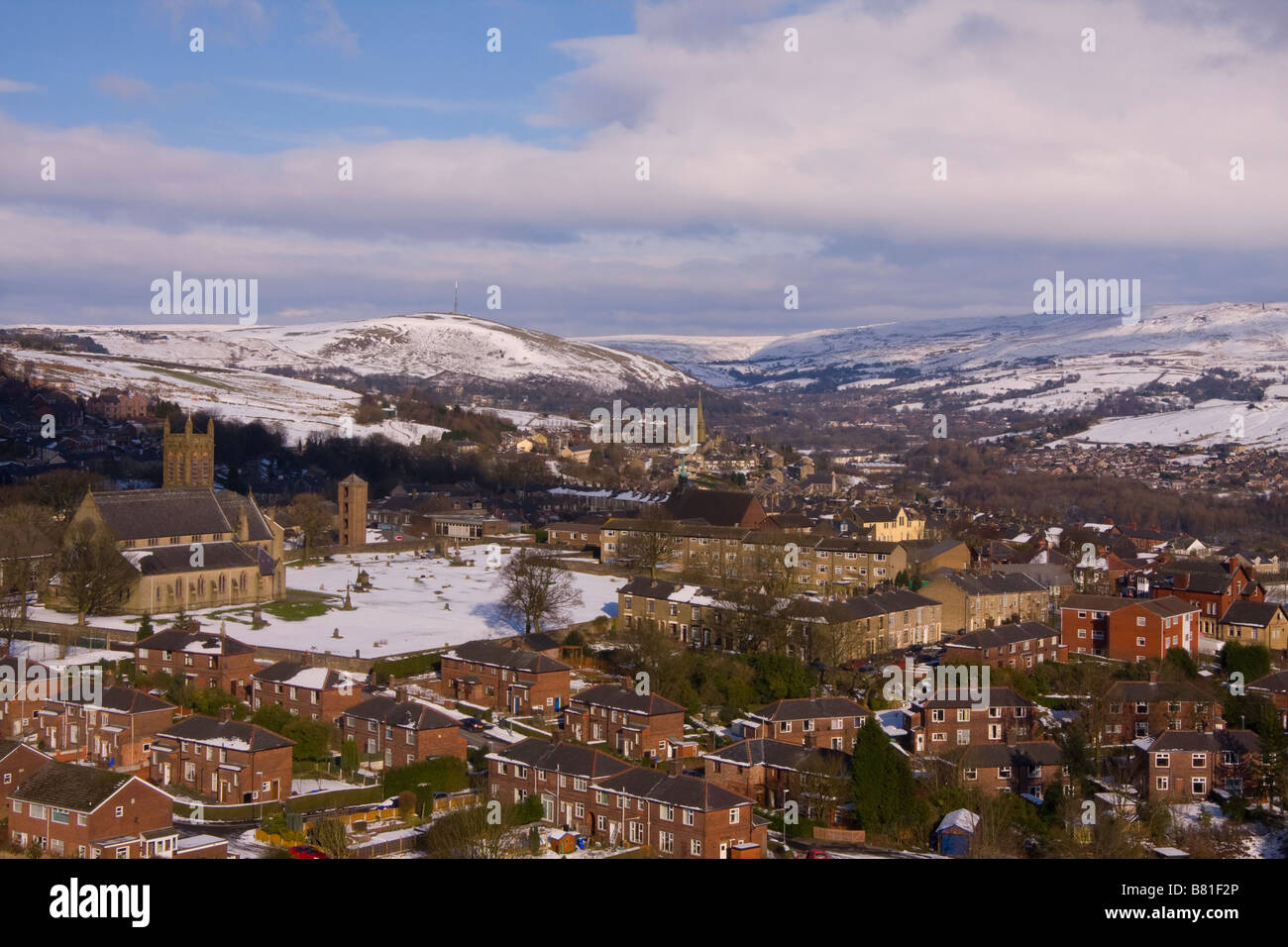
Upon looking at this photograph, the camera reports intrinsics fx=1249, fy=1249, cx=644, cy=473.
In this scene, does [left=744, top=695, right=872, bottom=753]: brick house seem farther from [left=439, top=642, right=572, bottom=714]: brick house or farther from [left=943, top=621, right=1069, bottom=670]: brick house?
[left=943, top=621, right=1069, bottom=670]: brick house

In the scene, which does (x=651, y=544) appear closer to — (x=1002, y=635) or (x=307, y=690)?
(x=1002, y=635)

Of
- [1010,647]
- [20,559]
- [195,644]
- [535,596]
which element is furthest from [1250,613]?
[20,559]

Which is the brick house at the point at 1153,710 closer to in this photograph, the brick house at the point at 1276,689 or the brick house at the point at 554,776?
the brick house at the point at 1276,689

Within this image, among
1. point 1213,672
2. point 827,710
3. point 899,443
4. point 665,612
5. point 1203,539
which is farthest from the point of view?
point 899,443

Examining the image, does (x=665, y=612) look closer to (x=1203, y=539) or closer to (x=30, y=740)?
(x=30, y=740)

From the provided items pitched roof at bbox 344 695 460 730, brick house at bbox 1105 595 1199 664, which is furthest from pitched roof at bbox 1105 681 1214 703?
pitched roof at bbox 344 695 460 730
